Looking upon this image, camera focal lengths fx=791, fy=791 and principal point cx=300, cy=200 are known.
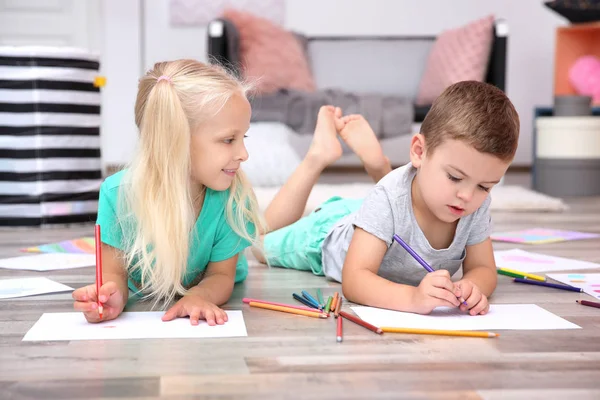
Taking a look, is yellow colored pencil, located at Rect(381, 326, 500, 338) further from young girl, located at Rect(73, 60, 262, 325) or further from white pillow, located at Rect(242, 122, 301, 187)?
white pillow, located at Rect(242, 122, 301, 187)

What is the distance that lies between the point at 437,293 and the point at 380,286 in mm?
125

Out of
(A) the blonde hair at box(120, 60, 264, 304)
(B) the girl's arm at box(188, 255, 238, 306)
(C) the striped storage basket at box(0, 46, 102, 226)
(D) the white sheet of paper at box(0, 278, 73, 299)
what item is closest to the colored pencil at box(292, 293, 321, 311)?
(B) the girl's arm at box(188, 255, 238, 306)

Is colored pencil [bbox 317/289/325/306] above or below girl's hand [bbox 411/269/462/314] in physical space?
below

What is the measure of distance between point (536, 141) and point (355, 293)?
9.83 ft

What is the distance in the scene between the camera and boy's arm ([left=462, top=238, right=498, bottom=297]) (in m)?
1.56

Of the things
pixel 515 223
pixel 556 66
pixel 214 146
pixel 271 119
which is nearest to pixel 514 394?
pixel 214 146

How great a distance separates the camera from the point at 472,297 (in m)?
1.38

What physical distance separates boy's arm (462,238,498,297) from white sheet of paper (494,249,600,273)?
320mm

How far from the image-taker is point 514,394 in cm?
101

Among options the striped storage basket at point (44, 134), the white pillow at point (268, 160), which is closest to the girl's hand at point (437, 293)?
the striped storage basket at point (44, 134)

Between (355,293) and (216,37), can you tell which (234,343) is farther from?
(216,37)

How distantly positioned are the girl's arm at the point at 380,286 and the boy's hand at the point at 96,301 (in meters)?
0.43

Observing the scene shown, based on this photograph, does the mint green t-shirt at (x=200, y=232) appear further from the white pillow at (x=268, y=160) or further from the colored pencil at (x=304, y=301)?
the white pillow at (x=268, y=160)

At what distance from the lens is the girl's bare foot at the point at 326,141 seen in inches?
80.9
